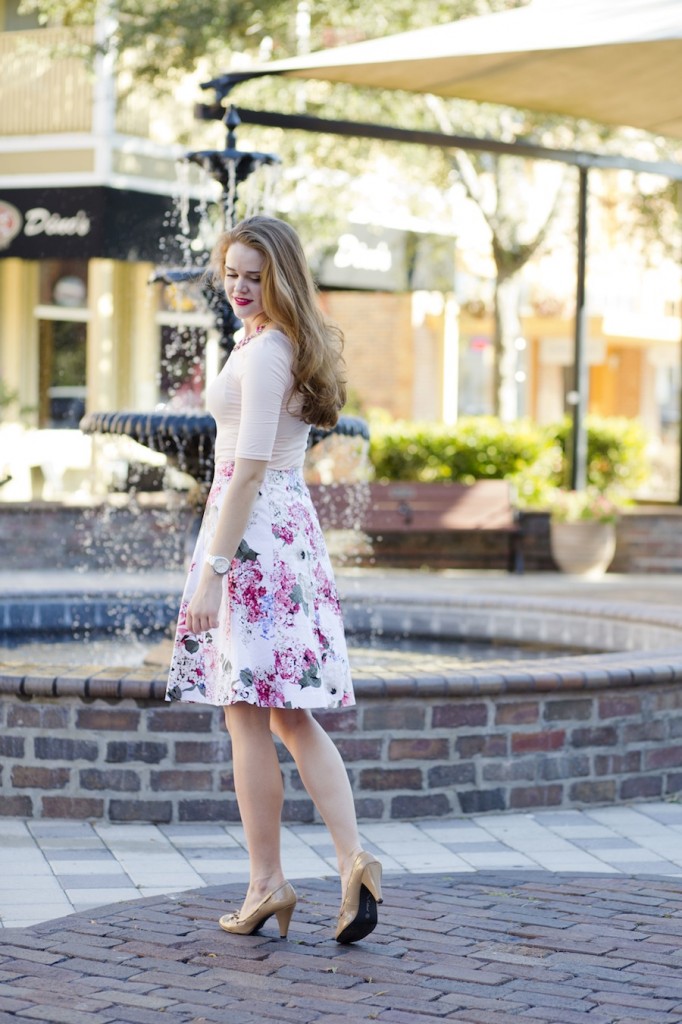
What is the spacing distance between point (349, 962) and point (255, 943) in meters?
0.28

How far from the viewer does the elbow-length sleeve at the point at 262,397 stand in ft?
13.8

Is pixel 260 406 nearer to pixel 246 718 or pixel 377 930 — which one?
A: pixel 246 718

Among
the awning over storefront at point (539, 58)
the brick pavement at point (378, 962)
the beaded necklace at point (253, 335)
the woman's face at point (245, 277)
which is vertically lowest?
the brick pavement at point (378, 962)

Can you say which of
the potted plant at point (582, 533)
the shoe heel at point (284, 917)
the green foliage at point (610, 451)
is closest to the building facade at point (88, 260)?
the green foliage at point (610, 451)

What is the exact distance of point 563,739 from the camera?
6246 mm

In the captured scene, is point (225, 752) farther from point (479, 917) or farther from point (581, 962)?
point (581, 962)

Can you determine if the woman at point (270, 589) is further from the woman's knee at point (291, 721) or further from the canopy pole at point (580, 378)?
the canopy pole at point (580, 378)

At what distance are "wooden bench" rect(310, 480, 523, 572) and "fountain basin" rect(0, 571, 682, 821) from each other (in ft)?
25.8

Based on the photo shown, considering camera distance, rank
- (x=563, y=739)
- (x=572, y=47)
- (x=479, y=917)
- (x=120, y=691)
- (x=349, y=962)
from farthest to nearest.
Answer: (x=572, y=47) → (x=563, y=739) → (x=120, y=691) → (x=479, y=917) → (x=349, y=962)

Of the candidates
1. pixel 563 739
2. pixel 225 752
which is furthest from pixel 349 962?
pixel 563 739

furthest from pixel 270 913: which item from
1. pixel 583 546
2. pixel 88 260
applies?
pixel 88 260

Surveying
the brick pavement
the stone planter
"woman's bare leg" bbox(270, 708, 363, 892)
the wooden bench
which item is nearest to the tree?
the wooden bench

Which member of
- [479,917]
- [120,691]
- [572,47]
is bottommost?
[479,917]

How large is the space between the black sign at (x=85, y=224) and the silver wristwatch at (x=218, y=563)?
14.8m
